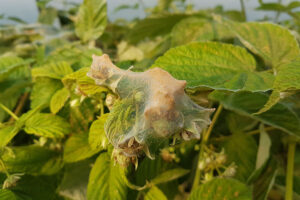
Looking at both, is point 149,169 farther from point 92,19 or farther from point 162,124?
point 92,19

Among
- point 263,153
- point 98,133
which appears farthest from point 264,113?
point 98,133

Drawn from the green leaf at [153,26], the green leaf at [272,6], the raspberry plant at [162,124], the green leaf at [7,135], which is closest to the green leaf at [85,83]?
the raspberry plant at [162,124]

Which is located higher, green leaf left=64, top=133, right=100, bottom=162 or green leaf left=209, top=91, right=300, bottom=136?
green leaf left=209, top=91, right=300, bottom=136

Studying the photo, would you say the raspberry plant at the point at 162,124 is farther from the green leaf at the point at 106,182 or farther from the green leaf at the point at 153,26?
the green leaf at the point at 153,26

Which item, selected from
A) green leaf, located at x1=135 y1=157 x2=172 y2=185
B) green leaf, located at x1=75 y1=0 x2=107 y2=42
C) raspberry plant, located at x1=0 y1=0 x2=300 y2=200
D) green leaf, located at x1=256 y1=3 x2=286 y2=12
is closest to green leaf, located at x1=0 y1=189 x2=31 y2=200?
raspberry plant, located at x1=0 y1=0 x2=300 y2=200

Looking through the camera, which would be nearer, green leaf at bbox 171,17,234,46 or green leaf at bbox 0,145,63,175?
green leaf at bbox 0,145,63,175

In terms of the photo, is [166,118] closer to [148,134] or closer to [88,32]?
[148,134]

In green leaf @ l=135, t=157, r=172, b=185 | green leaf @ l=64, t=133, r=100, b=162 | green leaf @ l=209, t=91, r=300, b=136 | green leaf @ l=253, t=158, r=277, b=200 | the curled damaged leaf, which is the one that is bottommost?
green leaf @ l=253, t=158, r=277, b=200

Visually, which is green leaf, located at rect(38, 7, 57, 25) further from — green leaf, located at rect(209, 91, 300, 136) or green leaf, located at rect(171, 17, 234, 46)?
green leaf, located at rect(209, 91, 300, 136)
